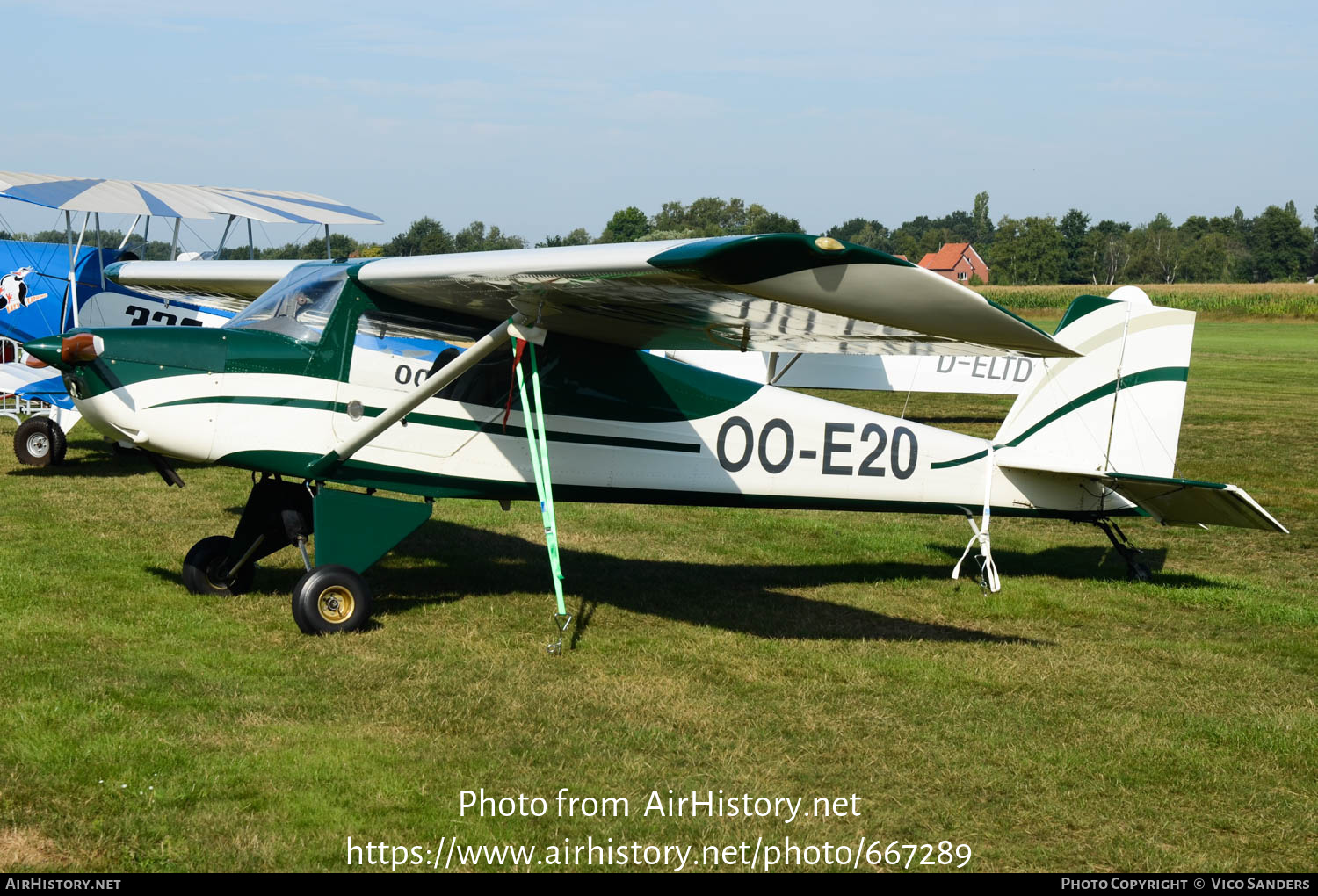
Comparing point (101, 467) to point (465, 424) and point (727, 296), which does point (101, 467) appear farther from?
point (727, 296)

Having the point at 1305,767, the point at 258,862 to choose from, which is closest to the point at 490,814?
the point at 258,862

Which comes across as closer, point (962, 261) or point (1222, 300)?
point (1222, 300)

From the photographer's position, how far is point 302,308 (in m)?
7.52

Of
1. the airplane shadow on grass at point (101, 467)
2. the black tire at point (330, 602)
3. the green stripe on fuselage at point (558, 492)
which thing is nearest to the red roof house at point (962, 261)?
the airplane shadow on grass at point (101, 467)

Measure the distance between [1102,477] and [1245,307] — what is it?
60154mm

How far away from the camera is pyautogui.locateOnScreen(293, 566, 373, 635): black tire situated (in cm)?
696

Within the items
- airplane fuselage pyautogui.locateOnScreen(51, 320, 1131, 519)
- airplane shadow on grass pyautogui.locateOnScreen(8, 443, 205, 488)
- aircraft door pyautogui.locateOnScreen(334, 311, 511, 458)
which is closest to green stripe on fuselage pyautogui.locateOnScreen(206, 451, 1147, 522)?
airplane fuselage pyautogui.locateOnScreen(51, 320, 1131, 519)

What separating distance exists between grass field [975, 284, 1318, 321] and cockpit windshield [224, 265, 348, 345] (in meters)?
52.7

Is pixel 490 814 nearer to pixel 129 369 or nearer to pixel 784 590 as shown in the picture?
pixel 129 369

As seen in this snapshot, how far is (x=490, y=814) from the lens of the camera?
179 inches

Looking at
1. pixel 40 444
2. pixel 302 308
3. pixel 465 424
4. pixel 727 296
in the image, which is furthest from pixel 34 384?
pixel 727 296

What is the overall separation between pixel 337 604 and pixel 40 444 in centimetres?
920

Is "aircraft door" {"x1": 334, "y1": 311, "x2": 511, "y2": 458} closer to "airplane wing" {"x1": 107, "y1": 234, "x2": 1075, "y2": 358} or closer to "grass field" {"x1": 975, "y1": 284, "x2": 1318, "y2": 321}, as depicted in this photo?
"airplane wing" {"x1": 107, "y1": 234, "x2": 1075, "y2": 358}

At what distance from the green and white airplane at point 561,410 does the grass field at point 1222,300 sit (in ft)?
162
